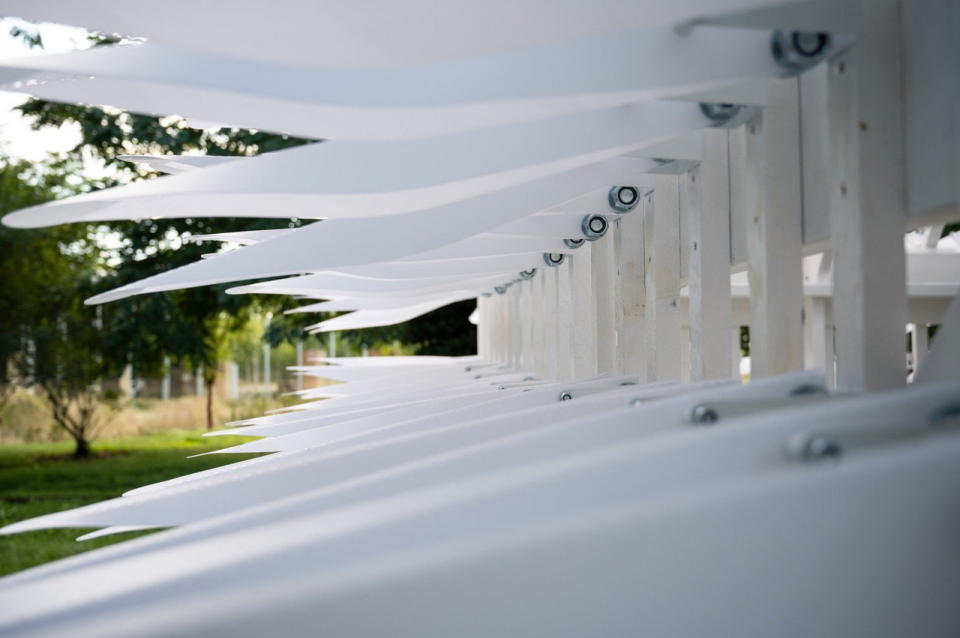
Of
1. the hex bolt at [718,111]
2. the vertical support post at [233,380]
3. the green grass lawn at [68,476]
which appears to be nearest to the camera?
the hex bolt at [718,111]

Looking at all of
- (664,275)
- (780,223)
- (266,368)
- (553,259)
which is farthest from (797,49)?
(266,368)

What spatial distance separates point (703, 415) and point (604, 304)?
3.95ft

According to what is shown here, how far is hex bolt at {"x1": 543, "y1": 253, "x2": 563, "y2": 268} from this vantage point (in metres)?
2.37

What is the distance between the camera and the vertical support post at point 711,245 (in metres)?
1.23

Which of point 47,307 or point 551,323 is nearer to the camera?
point 551,323

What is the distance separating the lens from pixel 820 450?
0.56 metres

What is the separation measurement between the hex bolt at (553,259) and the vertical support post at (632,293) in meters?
0.63

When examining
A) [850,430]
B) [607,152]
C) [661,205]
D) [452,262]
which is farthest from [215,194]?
[452,262]

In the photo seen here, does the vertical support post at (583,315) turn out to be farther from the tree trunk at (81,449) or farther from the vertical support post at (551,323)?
the tree trunk at (81,449)

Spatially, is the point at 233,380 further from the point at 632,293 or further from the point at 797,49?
the point at 797,49

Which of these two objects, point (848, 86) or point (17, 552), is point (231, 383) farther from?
point (848, 86)

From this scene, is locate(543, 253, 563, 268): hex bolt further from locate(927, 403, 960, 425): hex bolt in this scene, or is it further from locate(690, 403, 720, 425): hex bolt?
locate(927, 403, 960, 425): hex bolt

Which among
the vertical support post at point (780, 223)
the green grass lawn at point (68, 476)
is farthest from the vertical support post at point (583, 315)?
the green grass lawn at point (68, 476)

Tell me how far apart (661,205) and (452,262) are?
62 centimetres
